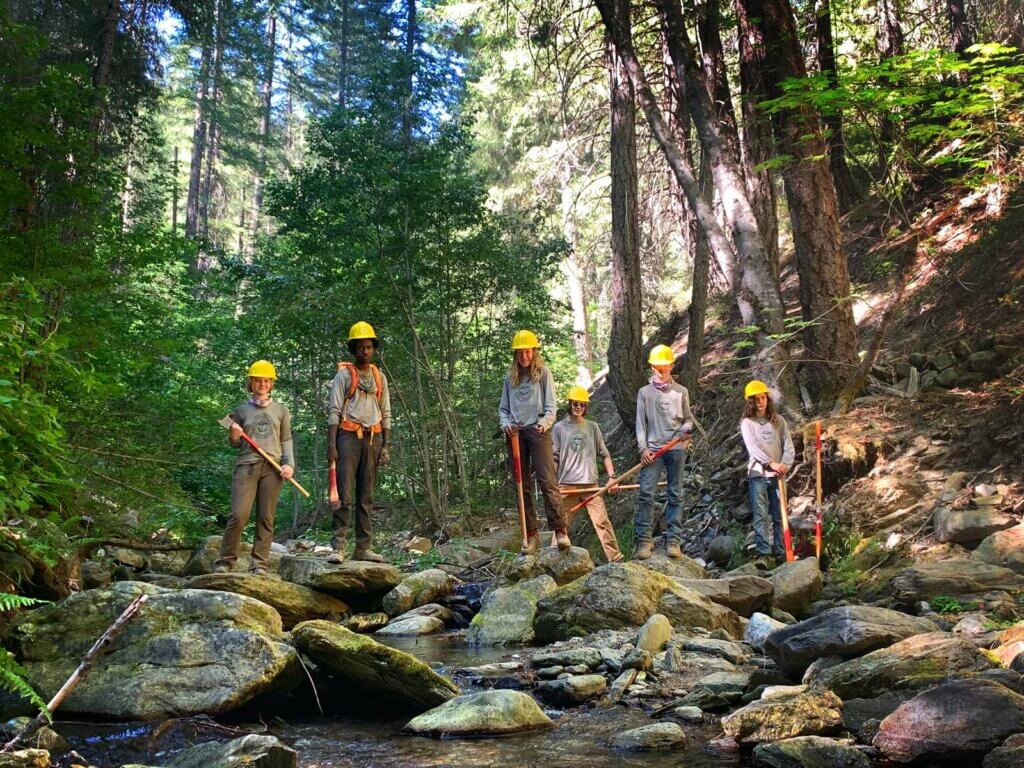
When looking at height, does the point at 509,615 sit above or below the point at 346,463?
below

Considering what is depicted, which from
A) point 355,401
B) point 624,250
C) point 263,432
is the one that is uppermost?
point 624,250

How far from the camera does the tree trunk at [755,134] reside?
1114cm

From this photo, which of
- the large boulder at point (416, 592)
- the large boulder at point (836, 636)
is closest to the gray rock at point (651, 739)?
the large boulder at point (836, 636)

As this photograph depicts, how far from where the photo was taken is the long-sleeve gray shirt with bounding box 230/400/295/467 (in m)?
8.04

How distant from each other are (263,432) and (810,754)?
5660 millimetres

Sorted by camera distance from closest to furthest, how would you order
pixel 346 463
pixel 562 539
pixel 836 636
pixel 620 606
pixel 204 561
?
pixel 836 636 < pixel 620 606 < pixel 346 463 < pixel 562 539 < pixel 204 561

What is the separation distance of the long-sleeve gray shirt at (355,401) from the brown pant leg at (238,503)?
85 cm

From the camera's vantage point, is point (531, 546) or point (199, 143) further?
point (199, 143)

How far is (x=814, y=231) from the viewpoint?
10648 mm

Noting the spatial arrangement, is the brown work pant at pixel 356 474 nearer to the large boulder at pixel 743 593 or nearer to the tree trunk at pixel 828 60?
the large boulder at pixel 743 593

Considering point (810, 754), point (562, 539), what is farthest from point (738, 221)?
point (810, 754)

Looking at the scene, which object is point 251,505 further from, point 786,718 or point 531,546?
point 786,718

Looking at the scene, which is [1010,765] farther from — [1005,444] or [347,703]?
[1005,444]

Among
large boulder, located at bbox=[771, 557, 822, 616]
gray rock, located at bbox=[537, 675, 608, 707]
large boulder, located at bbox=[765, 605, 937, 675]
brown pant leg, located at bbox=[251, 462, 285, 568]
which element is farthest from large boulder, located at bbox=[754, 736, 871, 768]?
brown pant leg, located at bbox=[251, 462, 285, 568]
